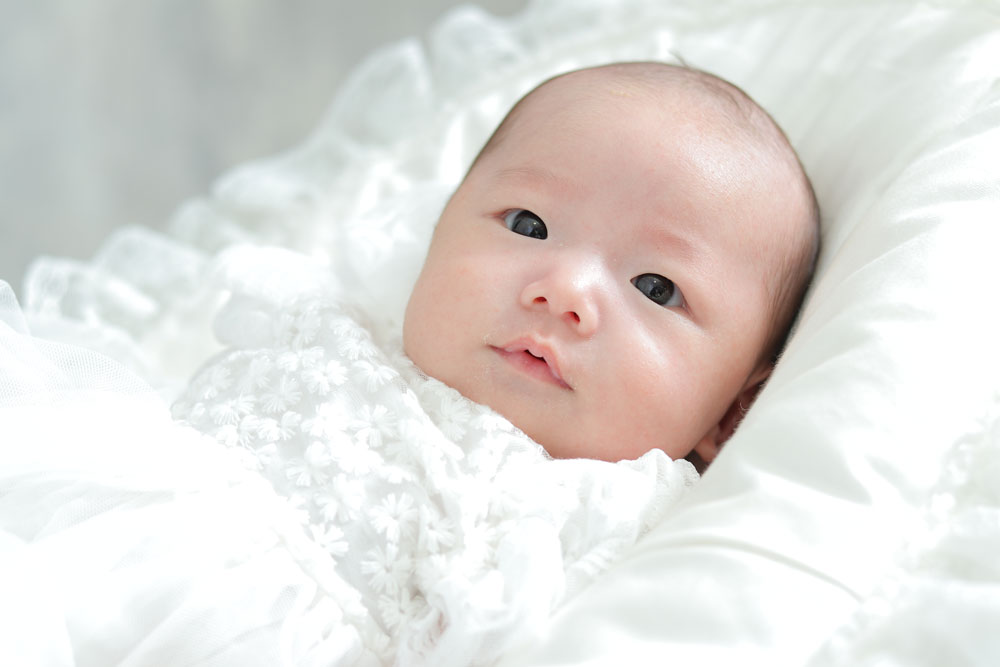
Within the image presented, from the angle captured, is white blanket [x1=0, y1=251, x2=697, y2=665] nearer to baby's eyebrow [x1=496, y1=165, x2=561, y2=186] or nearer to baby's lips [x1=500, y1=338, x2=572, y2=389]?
baby's lips [x1=500, y1=338, x2=572, y2=389]

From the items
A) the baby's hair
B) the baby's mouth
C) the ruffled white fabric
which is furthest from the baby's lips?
the baby's hair

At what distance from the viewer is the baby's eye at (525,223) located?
965 mm

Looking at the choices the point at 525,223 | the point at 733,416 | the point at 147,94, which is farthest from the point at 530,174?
the point at 147,94

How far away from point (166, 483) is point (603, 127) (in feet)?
1.68

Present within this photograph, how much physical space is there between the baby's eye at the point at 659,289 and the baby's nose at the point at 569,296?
0.19 feet

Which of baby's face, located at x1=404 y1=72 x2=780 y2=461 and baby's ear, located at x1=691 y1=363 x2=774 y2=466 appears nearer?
baby's face, located at x1=404 y1=72 x2=780 y2=461

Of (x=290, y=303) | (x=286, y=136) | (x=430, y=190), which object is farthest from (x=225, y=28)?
(x=290, y=303)

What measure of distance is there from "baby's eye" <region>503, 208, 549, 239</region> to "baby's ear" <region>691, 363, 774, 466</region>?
0.25m

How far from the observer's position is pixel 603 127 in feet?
3.19

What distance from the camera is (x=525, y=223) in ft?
3.20

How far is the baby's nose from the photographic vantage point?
873mm

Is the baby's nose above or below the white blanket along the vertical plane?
above

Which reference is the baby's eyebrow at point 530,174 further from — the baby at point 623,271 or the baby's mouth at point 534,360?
the baby's mouth at point 534,360

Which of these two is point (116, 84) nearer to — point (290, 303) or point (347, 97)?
point (347, 97)
